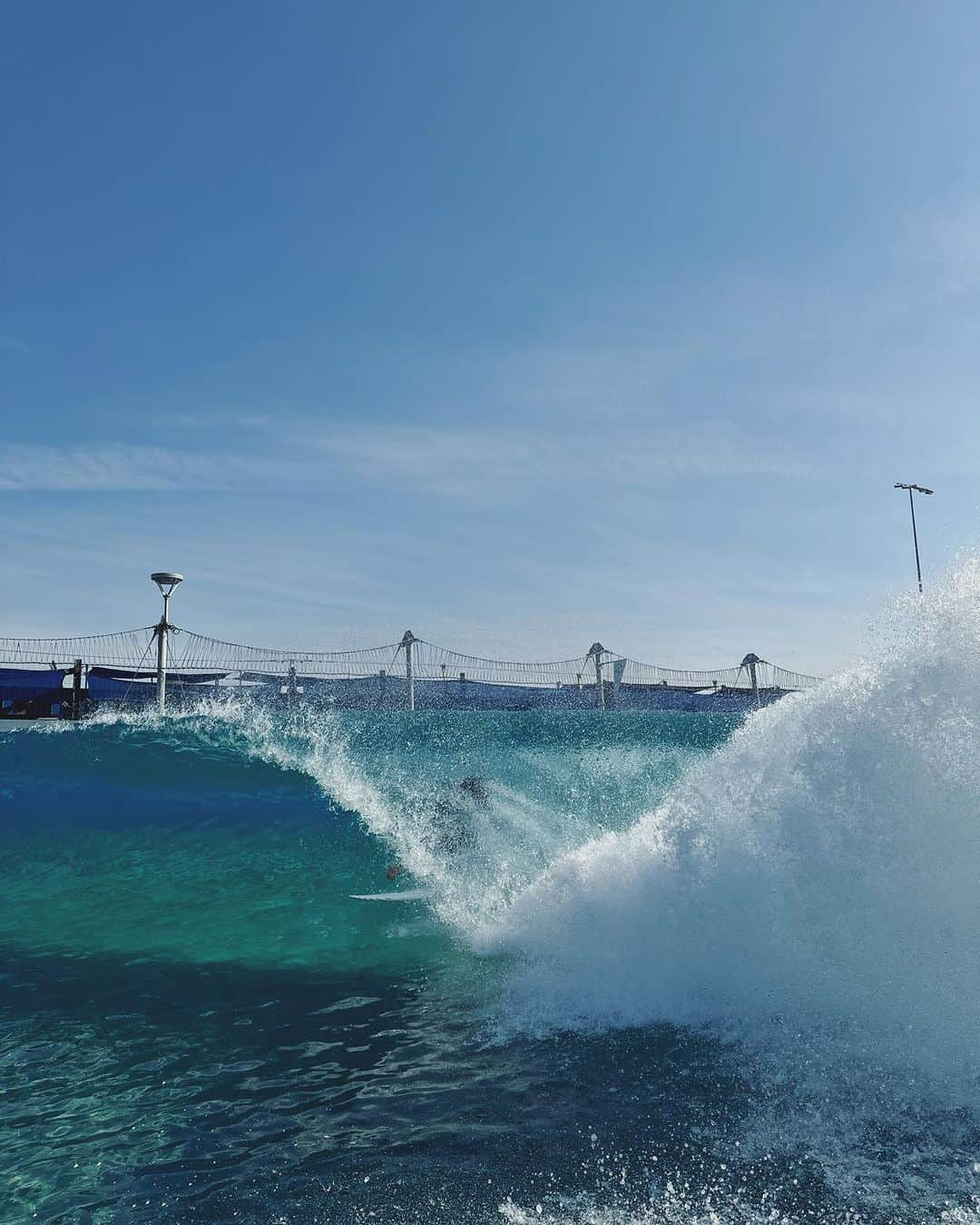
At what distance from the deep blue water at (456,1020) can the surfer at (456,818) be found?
0.06 meters

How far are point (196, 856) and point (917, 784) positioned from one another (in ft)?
25.8

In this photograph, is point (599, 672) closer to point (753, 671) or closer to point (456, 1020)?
point (753, 671)

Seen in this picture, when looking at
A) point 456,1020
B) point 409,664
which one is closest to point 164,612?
point 409,664

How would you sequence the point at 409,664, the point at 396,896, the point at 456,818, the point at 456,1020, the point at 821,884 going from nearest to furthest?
the point at 821,884 → the point at 456,1020 → the point at 396,896 → the point at 456,818 → the point at 409,664

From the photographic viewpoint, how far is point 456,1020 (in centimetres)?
550

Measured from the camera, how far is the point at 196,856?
979cm

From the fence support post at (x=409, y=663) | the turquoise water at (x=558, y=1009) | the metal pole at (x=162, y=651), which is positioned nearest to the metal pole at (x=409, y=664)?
the fence support post at (x=409, y=663)

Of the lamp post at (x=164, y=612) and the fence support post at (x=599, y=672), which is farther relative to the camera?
the fence support post at (x=599, y=672)

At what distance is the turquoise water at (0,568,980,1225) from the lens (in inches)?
134

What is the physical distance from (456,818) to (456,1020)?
4.46 m

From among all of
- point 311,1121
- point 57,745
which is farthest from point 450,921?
point 57,745

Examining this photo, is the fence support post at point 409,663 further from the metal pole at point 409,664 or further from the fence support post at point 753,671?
the fence support post at point 753,671

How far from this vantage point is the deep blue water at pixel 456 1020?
11.1 ft

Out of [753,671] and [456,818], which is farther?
[753,671]
